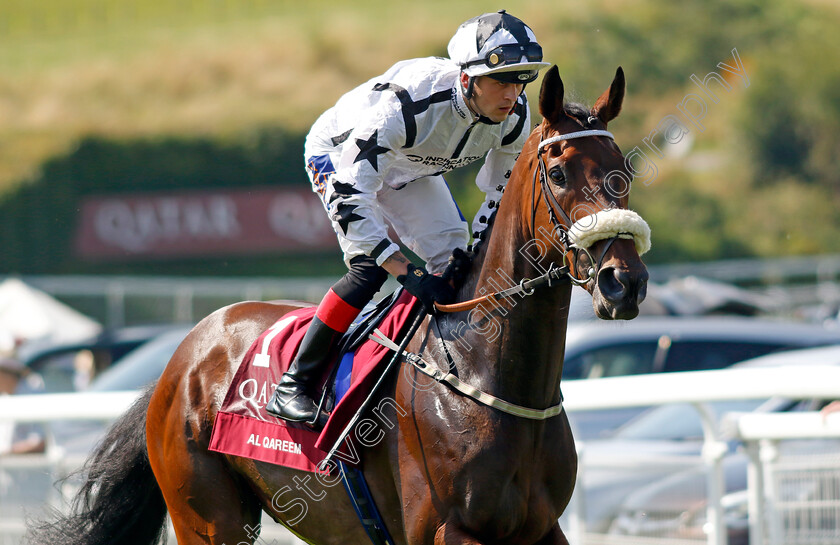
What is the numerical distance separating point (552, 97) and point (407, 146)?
0.65m

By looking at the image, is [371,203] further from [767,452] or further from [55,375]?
[55,375]

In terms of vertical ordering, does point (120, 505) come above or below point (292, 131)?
above

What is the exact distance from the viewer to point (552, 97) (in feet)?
9.91

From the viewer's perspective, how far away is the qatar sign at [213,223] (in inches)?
1193

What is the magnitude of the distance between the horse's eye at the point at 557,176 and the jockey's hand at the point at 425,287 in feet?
1.96

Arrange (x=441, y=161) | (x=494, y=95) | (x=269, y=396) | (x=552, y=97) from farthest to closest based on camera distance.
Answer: (x=269, y=396), (x=441, y=161), (x=494, y=95), (x=552, y=97)

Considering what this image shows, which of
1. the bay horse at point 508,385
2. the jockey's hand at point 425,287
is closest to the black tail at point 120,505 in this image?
the bay horse at point 508,385

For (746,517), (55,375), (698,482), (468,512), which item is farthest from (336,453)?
(55,375)

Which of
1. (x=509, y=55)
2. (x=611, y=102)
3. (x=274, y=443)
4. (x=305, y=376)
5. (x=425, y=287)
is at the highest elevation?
(x=509, y=55)

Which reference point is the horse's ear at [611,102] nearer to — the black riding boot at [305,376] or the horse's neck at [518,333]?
the horse's neck at [518,333]

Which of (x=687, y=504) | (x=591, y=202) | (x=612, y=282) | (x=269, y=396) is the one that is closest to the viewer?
(x=612, y=282)

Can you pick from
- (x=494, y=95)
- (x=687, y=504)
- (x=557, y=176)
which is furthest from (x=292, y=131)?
(x=557, y=176)

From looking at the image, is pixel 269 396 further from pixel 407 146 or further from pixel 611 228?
pixel 611 228

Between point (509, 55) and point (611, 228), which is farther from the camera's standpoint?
point (509, 55)
